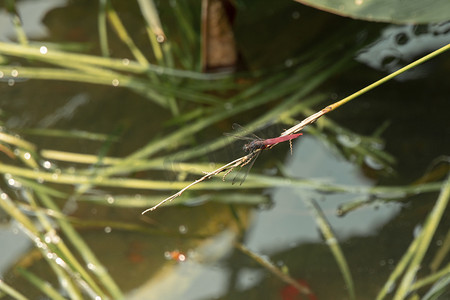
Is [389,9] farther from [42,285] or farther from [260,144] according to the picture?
[42,285]

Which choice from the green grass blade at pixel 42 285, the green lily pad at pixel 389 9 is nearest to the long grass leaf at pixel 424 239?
the green lily pad at pixel 389 9

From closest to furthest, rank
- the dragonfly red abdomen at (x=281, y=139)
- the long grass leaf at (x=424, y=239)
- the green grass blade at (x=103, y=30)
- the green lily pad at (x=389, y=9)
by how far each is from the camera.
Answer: the dragonfly red abdomen at (x=281, y=139) → the green lily pad at (x=389, y=9) → the long grass leaf at (x=424, y=239) → the green grass blade at (x=103, y=30)

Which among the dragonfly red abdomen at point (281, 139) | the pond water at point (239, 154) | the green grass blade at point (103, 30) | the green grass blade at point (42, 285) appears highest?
the green grass blade at point (103, 30)

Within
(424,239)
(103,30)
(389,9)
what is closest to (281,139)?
(389,9)

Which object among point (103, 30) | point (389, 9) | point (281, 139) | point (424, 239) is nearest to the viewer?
point (281, 139)

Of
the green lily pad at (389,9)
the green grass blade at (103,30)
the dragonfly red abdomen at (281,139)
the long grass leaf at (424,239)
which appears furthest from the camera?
the green grass blade at (103,30)

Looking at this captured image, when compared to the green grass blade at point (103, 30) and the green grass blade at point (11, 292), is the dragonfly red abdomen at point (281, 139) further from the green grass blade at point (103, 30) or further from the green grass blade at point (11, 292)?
the green grass blade at point (103, 30)
